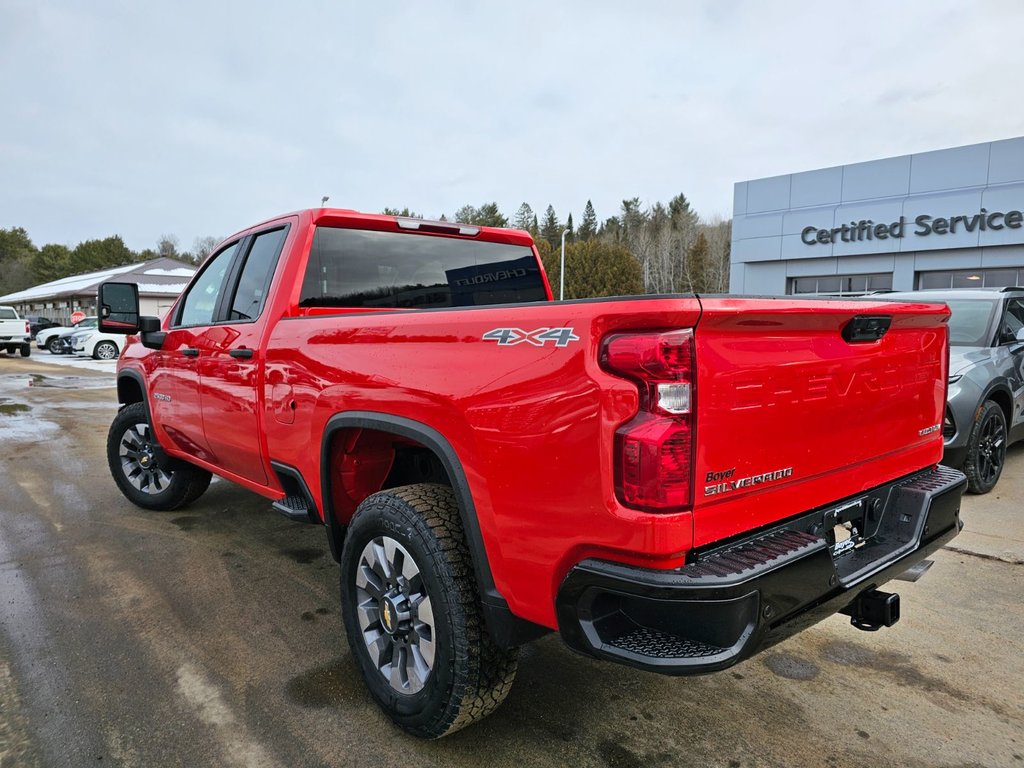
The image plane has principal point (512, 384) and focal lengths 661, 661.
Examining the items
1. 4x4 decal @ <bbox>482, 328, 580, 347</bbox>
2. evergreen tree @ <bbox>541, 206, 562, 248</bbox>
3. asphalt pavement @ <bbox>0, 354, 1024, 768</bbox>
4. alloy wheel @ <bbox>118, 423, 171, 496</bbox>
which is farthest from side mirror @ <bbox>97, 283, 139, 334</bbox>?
evergreen tree @ <bbox>541, 206, 562, 248</bbox>

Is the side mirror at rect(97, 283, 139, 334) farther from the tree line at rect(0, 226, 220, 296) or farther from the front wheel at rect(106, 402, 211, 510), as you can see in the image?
the tree line at rect(0, 226, 220, 296)

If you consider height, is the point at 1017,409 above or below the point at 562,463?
below

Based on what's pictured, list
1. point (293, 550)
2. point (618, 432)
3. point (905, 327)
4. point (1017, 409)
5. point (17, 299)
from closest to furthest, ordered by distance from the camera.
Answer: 1. point (618, 432)
2. point (905, 327)
3. point (293, 550)
4. point (1017, 409)
5. point (17, 299)

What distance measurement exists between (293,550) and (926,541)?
359 centimetres

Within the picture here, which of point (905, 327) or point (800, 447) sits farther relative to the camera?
point (905, 327)

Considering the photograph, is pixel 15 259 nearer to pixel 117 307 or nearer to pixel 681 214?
pixel 681 214

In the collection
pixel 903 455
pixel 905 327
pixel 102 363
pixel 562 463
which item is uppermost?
pixel 905 327

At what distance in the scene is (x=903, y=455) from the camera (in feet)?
8.43

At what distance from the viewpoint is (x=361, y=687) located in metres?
2.75

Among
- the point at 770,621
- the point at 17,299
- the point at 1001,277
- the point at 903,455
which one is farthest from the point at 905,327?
the point at 17,299

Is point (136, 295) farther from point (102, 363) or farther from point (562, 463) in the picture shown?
point (102, 363)

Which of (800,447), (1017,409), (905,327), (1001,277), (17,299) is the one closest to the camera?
(800,447)

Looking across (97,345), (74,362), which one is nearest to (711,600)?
(74,362)

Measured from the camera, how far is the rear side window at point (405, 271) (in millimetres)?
3434
